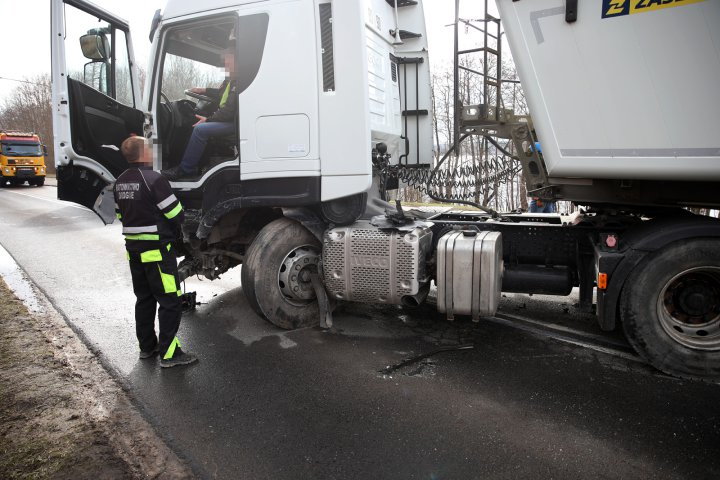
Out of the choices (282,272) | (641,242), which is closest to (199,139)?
(282,272)

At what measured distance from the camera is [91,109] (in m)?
4.49

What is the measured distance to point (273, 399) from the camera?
337 cm

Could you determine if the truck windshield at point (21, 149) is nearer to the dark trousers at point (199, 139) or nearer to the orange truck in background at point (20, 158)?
the orange truck in background at point (20, 158)

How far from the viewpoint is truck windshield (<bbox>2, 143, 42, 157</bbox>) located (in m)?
27.8

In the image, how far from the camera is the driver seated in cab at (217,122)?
430 cm

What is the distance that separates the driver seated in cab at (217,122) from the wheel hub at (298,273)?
1254mm

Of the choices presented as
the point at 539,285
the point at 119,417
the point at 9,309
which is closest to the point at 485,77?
the point at 539,285

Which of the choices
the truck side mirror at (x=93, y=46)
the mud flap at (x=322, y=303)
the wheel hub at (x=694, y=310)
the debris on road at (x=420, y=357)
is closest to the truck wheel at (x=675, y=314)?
the wheel hub at (x=694, y=310)

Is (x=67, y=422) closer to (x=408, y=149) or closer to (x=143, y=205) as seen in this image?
(x=143, y=205)

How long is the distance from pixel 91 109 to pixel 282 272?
2301 mm

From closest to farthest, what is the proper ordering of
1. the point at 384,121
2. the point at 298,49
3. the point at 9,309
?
the point at 298,49 → the point at 384,121 → the point at 9,309

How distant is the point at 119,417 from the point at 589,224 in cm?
376

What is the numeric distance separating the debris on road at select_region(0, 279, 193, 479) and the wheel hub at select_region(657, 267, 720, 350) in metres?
3.34

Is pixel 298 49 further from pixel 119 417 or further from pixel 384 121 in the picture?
pixel 119 417
